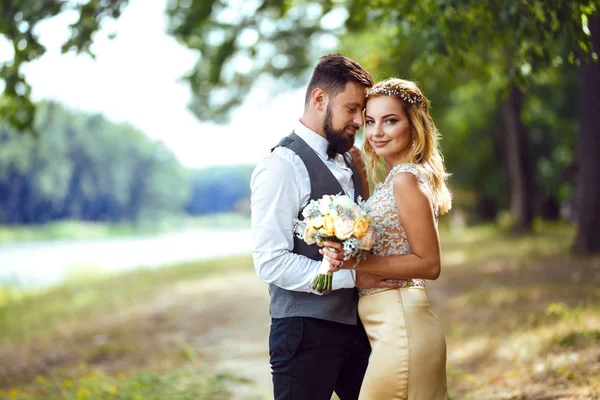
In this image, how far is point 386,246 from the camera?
3154mm

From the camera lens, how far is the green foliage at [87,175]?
107 ft

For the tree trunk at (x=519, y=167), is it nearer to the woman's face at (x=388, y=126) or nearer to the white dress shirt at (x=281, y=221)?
the woman's face at (x=388, y=126)

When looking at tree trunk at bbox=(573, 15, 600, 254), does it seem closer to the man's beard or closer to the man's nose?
the man's nose

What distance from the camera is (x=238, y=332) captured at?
33.1ft

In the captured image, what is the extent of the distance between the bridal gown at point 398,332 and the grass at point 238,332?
229 cm

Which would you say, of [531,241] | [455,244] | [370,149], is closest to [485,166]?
[455,244]

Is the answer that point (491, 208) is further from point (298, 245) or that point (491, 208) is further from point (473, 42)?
point (298, 245)

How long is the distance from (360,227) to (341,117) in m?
0.70

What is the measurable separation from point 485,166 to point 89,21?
21579 mm

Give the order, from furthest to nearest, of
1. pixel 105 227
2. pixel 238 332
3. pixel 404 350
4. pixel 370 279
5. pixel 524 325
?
pixel 105 227 → pixel 238 332 → pixel 524 325 → pixel 370 279 → pixel 404 350

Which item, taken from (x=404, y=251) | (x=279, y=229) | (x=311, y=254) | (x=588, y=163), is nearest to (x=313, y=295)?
(x=311, y=254)

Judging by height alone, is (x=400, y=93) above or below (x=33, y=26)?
below

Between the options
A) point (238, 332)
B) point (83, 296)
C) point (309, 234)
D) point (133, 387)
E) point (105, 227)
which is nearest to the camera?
point (309, 234)

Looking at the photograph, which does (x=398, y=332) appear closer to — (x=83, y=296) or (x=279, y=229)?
(x=279, y=229)
